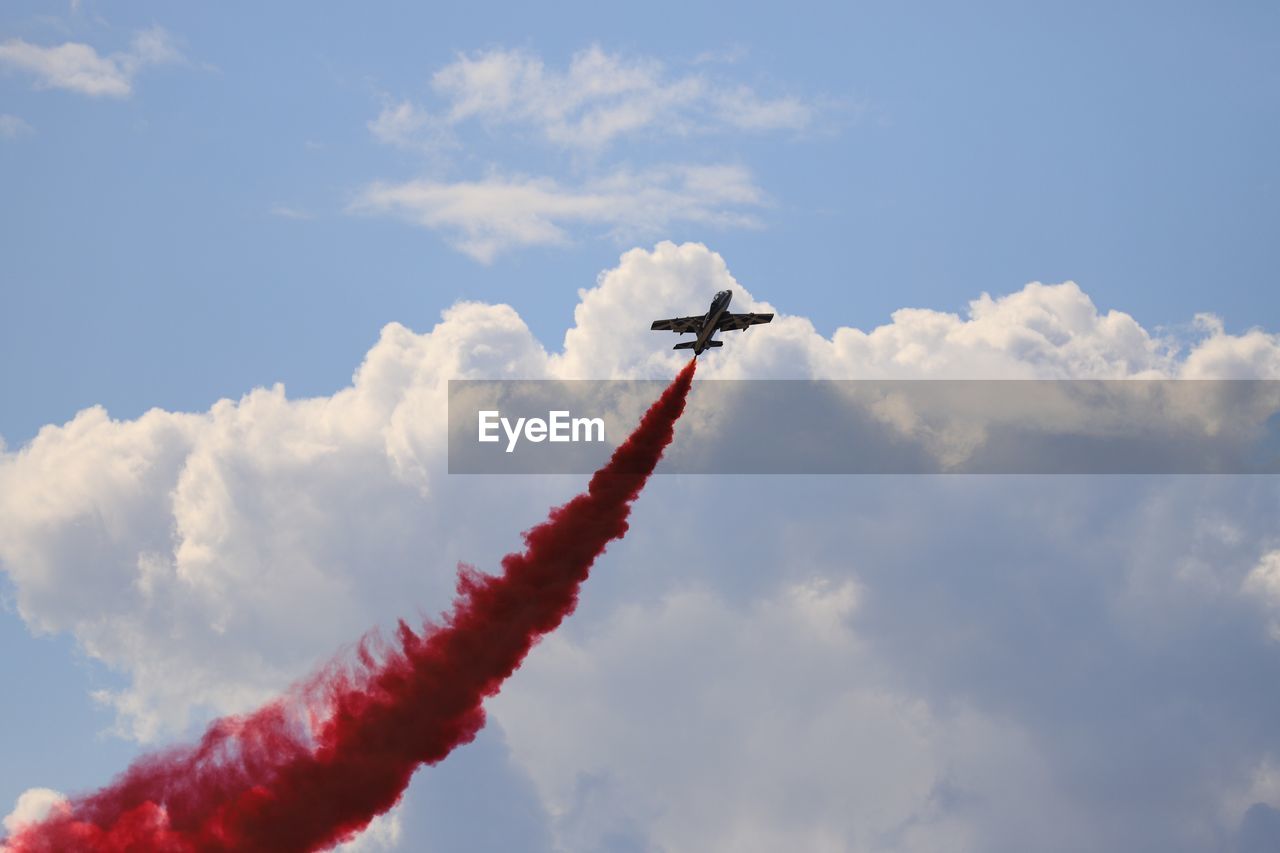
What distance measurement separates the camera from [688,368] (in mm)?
196500

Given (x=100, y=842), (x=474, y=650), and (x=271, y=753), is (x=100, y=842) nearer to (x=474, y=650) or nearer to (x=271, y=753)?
(x=271, y=753)

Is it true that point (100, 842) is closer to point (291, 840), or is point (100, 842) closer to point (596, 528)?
point (291, 840)

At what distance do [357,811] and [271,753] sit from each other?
8.97 m

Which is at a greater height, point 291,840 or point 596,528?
point 596,528

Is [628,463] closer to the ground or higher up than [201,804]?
higher up

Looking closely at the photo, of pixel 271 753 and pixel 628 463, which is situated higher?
pixel 628 463

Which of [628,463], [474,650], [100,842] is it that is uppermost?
[628,463]

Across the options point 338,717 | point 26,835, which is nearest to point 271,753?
point 338,717

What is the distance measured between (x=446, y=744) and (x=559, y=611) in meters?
13.2

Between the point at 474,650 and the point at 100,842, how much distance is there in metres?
32.0

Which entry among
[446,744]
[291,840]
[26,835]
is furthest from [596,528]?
[26,835]

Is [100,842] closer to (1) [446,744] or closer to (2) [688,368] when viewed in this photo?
(1) [446,744]

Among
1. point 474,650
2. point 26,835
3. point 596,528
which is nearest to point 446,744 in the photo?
point 474,650

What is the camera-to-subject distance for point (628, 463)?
19912 cm
